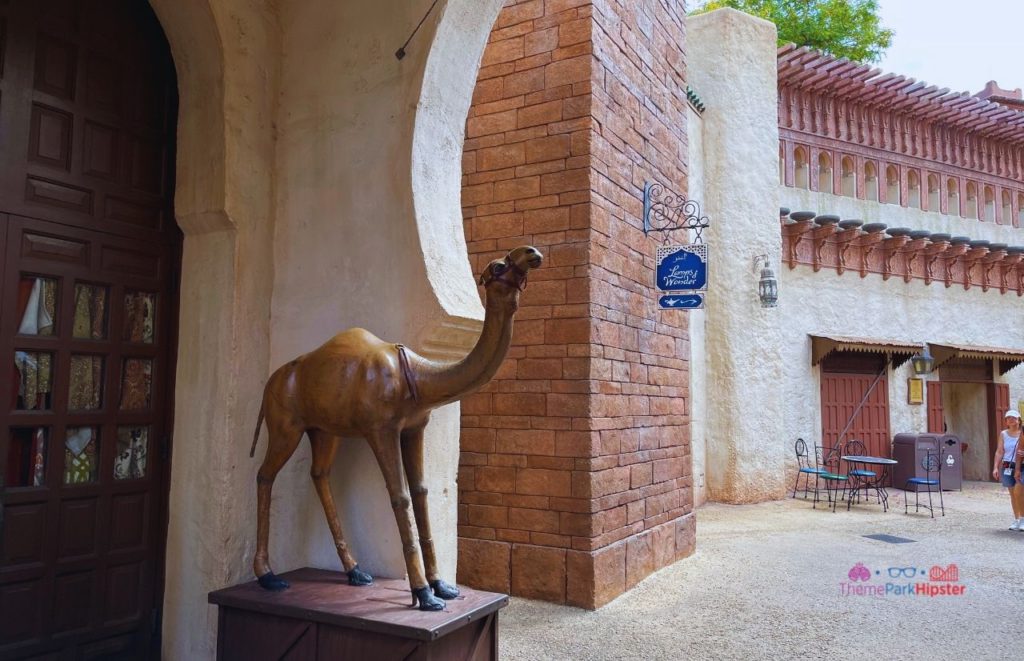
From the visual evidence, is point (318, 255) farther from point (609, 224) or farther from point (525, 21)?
point (525, 21)

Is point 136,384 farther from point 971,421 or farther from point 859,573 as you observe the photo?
point 971,421

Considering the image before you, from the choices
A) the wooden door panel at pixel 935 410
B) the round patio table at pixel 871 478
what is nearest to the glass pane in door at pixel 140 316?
the round patio table at pixel 871 478

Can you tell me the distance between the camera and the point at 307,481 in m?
3.52

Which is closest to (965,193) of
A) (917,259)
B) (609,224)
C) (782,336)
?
(917,259)

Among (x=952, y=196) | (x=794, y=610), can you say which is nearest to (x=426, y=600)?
(x=794, y=610)

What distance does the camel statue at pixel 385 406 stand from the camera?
268 cm

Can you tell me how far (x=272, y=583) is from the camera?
306cm

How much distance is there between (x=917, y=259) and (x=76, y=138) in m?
16.9

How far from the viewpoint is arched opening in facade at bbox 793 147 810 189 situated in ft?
50.1

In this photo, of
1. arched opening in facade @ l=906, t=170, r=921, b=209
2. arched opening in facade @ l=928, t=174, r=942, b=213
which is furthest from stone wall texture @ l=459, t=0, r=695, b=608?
arched opening in facade @ l=928, t=174, r=942, b=213

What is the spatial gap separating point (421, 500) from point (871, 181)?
1645 centimetres

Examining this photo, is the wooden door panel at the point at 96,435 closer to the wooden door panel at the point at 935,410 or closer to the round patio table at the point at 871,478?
the round patio table at the point at 871,478

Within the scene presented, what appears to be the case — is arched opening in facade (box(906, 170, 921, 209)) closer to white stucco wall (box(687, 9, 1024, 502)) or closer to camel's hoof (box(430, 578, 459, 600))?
white stucco wall (box(687, 9, 1024, 502))

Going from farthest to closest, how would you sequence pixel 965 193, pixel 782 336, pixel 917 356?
pixel 965 193 < pixel 917 356 < pixel 782 336
